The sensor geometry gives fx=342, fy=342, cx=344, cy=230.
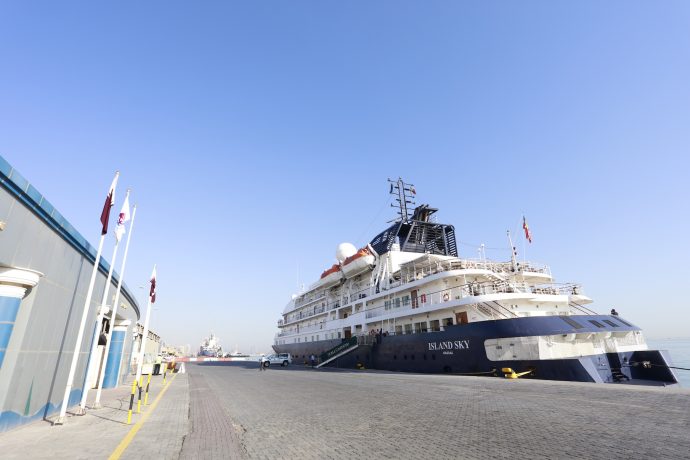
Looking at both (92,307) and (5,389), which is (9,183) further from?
(92,307)

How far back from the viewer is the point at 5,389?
746 cm

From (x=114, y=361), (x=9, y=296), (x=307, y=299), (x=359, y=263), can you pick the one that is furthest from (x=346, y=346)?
(x=9, y=296)

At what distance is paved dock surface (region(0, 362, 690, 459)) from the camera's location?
619 centimetres

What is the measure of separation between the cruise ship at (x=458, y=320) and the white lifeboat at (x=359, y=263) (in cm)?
10

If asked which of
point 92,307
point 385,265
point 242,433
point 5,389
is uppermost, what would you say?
point 385,265

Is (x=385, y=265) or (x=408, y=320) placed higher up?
(x=385, y=265)

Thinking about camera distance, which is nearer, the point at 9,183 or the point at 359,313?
the point at 9,183

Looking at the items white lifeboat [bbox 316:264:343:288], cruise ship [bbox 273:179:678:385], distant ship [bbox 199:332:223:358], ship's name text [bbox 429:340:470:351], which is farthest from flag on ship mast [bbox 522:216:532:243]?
distant ship [bbox 199:332:223:358]

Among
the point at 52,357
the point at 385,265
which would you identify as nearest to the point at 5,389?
the point at 52,357

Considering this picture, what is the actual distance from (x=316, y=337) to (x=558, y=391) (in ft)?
107

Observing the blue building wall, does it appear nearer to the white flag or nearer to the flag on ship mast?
the white flag

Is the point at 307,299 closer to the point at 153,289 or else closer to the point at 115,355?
the point at 115,355

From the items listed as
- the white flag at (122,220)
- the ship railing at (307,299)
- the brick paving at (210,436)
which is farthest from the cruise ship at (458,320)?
the white flag at (122,220)

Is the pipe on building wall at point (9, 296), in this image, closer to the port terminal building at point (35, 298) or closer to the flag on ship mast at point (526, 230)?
the port terminal building at point (35, 298)
